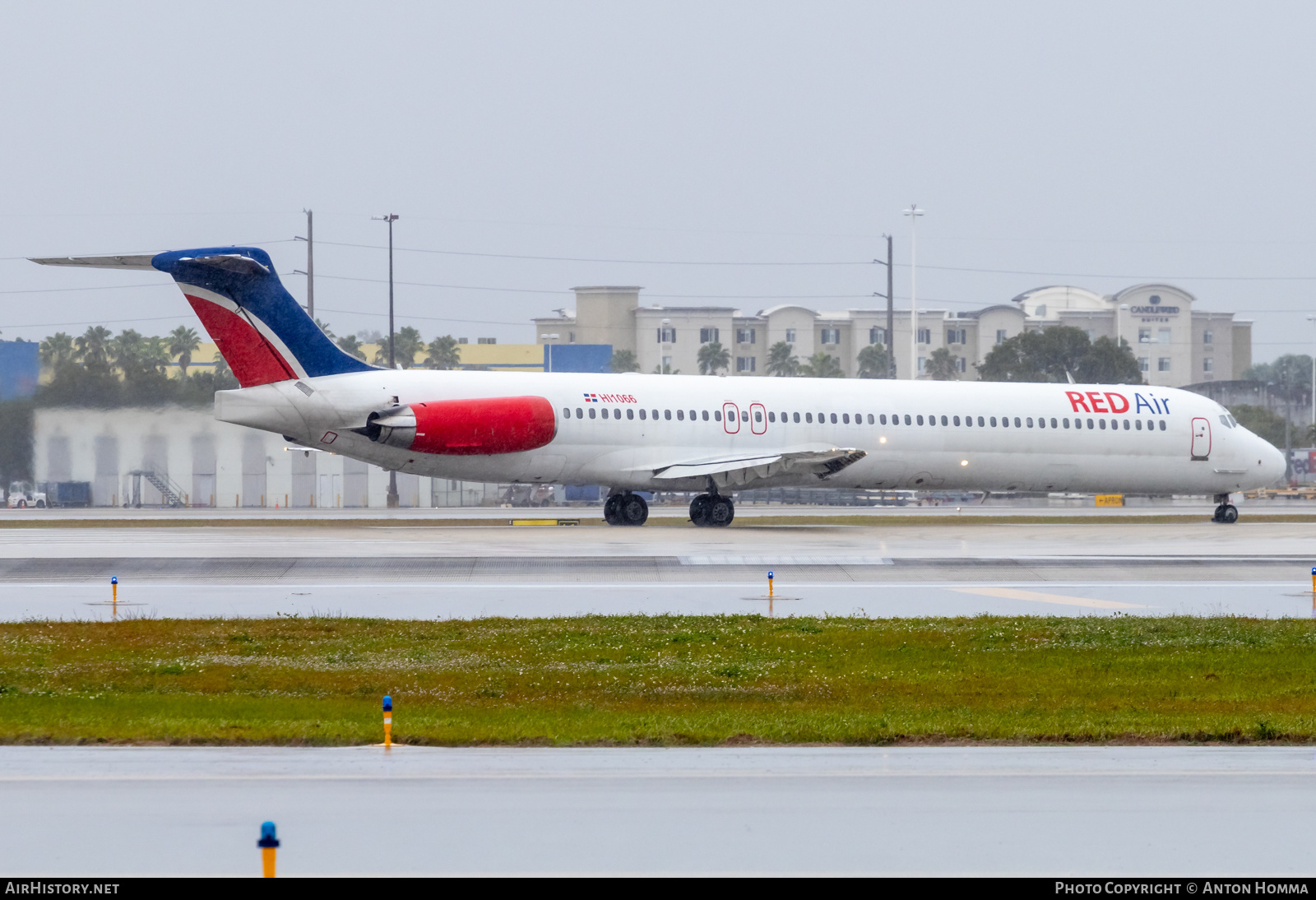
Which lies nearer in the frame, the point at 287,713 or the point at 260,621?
the point at 287,713

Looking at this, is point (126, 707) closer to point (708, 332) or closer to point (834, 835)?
point (834, 835)

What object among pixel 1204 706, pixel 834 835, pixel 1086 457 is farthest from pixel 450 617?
pixel 1086 457

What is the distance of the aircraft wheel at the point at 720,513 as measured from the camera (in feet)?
129

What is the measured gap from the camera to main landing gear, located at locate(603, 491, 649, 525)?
132ft

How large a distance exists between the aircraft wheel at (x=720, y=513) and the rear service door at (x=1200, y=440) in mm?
14884

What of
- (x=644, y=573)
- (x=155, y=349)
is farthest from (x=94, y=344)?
(x=644, y=573)

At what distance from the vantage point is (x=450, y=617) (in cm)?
2019

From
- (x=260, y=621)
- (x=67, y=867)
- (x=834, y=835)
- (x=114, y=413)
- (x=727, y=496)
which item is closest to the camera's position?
(x=67, y=867)

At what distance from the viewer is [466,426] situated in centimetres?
3662

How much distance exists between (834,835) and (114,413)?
46.9 meters

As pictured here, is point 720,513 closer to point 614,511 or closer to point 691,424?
point 691,424

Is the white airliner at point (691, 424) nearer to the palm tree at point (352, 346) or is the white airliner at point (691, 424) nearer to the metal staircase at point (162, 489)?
the metal staircase at point (162, 489)

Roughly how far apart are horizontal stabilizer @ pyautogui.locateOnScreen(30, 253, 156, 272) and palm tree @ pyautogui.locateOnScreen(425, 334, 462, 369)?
88.2m

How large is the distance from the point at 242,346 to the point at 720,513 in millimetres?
13179
